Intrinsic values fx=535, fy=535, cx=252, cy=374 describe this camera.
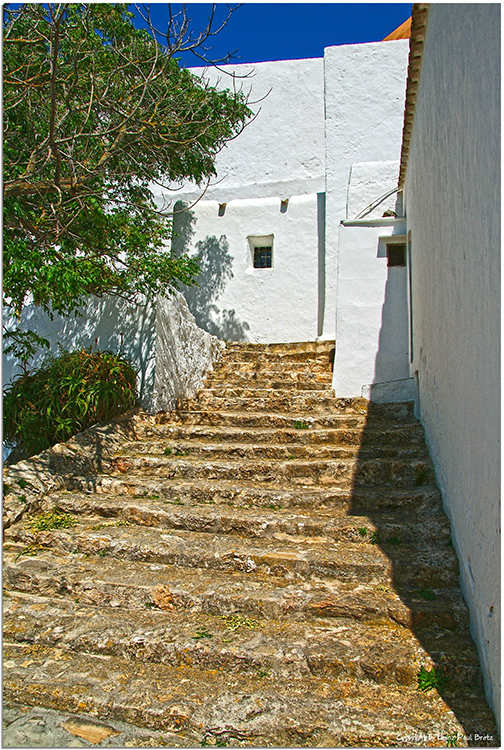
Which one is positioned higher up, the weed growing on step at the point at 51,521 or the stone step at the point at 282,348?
the stone step at the point at 282,348

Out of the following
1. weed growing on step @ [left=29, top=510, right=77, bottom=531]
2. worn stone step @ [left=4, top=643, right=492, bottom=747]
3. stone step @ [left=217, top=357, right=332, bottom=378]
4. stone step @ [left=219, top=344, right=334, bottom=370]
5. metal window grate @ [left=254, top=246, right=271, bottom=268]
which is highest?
metal window grate @ [left=254, top=246, right=271, bottom=268]

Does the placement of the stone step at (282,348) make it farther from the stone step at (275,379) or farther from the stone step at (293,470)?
the stone step at (293,470)

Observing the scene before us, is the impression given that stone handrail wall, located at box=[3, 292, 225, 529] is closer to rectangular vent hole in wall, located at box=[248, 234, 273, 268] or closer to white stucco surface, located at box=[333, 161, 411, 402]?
white stucco surface, located at box=[333, 161, 411, 402]

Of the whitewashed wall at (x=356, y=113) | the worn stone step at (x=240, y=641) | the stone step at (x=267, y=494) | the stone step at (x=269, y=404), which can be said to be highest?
the whitewashed wall at (x=356, y=113)

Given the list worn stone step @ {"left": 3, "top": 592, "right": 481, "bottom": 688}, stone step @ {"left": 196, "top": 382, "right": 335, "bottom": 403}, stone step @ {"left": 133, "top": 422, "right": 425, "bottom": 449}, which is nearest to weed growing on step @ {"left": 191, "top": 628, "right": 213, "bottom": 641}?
worn stone step @ {"left": 3, "top": 592, "right": 481, "bottom": 688}

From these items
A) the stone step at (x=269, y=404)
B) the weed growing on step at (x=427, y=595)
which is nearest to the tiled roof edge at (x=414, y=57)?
the stone step at (x=269, y=404)

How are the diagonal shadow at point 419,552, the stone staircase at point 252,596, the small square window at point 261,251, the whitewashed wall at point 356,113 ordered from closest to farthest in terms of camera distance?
the stone staircase at point 252,596 → the diagonal shadow at point 419,552 → the whitewashed wall at point 356,113 → the small square window at point 261,251

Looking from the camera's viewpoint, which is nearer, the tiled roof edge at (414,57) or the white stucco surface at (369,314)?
the tiled roof edge at (414,57)

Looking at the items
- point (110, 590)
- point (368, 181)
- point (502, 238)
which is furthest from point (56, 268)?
point (368, 181)

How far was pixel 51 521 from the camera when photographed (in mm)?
4250

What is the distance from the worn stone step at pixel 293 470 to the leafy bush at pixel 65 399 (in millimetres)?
651

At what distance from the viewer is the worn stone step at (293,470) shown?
4.68m

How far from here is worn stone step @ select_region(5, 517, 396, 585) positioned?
3.59m

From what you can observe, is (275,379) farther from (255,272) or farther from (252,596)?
(252,596)
